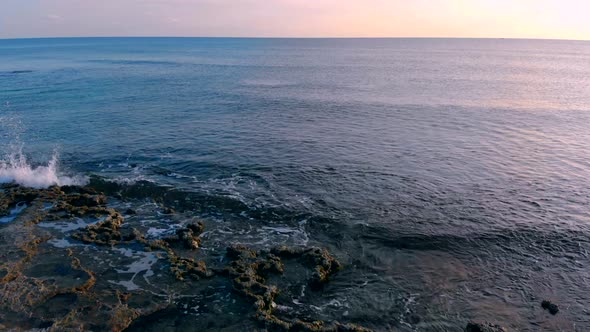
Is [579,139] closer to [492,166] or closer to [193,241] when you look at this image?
[492,166]

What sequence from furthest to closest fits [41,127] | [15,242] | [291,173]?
[41,127] < [291,173] < [15,242]

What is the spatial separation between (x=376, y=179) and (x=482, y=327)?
72.3ft

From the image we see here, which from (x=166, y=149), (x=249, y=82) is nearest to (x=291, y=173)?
(x=166, y=149)

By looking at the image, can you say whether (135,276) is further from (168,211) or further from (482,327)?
(482,327)

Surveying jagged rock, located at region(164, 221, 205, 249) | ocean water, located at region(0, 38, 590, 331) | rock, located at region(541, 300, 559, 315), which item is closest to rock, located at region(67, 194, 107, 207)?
ocean water, located at region(0, 38, 590, 331)

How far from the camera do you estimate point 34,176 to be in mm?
40969

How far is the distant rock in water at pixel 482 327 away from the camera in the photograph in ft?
68.9

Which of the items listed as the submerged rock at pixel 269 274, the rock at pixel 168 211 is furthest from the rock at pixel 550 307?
the rock at pixel 168 211

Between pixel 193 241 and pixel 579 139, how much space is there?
5719 cm

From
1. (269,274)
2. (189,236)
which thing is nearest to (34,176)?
(189,236)

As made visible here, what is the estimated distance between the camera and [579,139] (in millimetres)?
56031

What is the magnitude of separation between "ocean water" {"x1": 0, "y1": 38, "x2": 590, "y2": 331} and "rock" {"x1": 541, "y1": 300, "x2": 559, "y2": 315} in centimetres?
46

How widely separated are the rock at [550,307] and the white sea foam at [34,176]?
4261cm

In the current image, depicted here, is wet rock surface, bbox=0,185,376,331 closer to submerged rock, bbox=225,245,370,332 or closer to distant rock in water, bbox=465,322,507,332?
submerged rock, bbox=225,245,370,332
